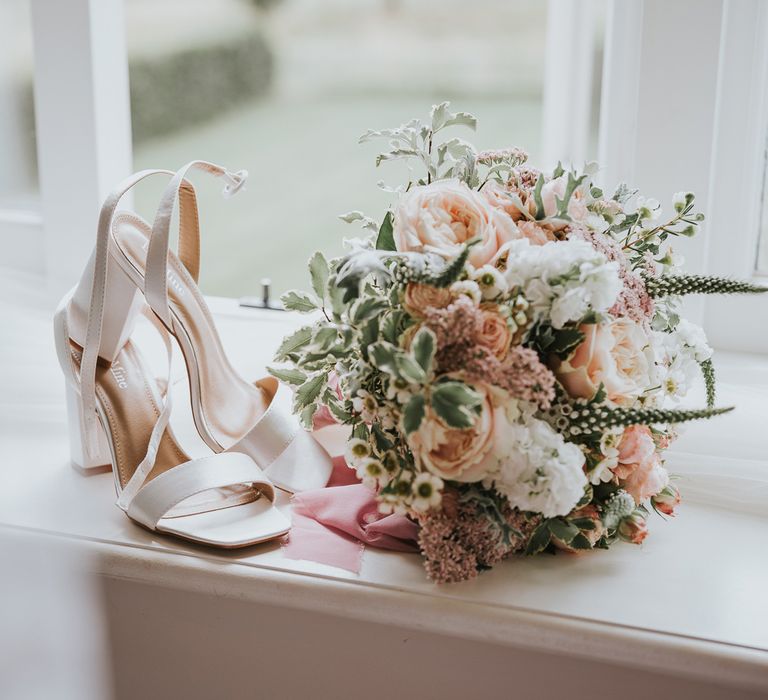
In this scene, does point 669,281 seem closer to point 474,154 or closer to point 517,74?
point 474,154

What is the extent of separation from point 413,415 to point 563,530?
0.70 ft

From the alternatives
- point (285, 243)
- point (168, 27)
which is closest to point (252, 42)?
point (168, 27)

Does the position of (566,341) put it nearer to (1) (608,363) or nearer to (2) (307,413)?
(1) (608,363)

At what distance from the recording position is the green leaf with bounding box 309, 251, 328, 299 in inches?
34.4

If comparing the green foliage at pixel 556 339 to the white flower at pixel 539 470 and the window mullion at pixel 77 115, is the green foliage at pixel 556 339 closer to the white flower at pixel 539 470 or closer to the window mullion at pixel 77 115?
the white flower at pixel 539 470

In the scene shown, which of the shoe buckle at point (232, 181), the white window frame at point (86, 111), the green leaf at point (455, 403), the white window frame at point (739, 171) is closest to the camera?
the green leaf at point (455, 403)

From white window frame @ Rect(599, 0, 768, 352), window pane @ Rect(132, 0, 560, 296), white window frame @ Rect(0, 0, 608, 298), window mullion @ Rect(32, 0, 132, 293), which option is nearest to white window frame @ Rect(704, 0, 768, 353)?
white window frame @ Rect(599, 0, 768, 352)

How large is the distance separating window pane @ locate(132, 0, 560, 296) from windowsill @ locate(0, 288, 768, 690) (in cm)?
139

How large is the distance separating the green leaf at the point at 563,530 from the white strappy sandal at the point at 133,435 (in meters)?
0.28

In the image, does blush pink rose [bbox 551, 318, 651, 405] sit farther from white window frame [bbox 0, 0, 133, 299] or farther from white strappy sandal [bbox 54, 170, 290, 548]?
white window frame [bbox 0, 0, 133, 299]

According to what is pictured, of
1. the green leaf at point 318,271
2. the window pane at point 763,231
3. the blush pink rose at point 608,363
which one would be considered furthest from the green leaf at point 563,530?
the window pane at point 763,231

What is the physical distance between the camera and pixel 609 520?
2.74ft

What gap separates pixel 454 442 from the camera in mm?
738

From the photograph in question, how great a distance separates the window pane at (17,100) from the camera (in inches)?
58.7
